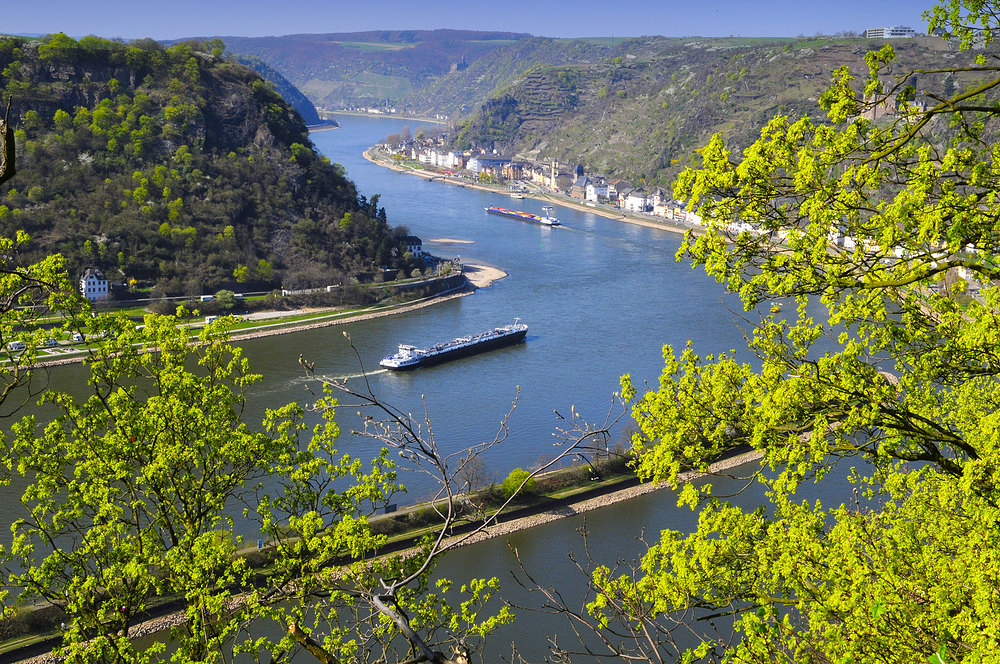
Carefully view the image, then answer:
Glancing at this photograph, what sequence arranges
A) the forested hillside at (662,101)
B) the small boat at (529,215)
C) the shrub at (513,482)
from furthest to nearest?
the forested hillside at (662,101), the small boat at (529,215), the shrub at (513,482)

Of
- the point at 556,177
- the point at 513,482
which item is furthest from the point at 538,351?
the point at 556,177

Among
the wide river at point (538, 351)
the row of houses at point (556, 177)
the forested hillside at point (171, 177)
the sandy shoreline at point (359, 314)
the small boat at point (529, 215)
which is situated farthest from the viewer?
the row of houses at point (556, 177)

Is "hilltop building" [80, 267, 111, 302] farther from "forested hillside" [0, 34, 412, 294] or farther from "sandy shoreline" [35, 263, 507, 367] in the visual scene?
"sandy shoreline" [35, 263, 507, 367]

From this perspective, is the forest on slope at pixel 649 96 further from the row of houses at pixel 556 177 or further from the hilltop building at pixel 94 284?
the hilltop building at pixel 94 284

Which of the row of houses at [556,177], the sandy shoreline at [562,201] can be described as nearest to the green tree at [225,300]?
the sandy shoreline at [562,201]

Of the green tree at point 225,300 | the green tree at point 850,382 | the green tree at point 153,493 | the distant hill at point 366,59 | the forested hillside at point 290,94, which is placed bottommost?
the green tree at point 225,300

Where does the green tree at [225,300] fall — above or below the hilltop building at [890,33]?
below
